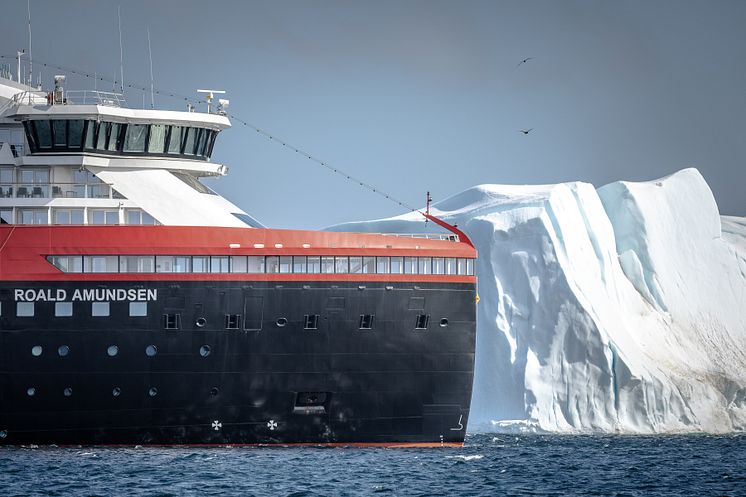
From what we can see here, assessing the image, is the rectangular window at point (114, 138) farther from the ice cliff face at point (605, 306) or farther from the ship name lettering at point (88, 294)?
the ice cliff face at point (605, 306)

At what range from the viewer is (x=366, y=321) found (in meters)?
41.2

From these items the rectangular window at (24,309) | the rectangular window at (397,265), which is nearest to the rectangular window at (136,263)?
the rectangular window at (24,309)

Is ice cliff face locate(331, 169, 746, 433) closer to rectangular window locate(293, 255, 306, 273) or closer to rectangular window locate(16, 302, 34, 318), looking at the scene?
rectangular window locate(293, 255, 306, 273)

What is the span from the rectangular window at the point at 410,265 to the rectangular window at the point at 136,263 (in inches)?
271

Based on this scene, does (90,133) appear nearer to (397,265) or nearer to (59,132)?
(59,132)

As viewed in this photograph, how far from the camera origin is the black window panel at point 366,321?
41219 millimetres

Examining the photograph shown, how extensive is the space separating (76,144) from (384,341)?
10.4 m

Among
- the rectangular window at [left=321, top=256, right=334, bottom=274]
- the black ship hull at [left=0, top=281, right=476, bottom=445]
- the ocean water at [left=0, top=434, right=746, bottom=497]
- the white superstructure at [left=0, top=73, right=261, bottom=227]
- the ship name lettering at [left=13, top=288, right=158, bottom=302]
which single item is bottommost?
the ocean water at [left=0, top=434, right=746, bottom=497]

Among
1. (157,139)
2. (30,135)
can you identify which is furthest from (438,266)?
(30,135)

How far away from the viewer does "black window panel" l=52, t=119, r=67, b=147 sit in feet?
141

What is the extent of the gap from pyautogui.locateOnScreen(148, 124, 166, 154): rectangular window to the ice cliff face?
18.1 meters

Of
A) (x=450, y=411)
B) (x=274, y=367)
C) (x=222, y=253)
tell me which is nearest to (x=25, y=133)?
(x=222, y=253)

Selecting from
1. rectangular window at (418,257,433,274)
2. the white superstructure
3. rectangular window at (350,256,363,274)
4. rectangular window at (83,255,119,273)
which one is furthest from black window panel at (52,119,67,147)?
rectangular window at (418,257,433,274)

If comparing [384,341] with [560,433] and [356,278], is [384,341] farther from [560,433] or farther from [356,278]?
[560,433]
